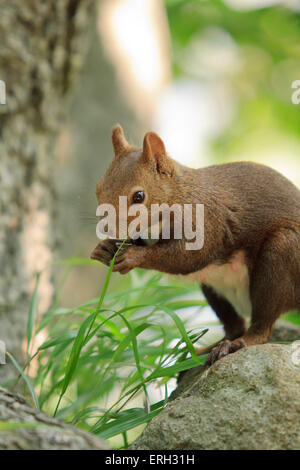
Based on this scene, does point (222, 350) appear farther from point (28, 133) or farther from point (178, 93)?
point (178, 93)

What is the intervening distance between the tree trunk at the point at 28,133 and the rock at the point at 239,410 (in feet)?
5.41

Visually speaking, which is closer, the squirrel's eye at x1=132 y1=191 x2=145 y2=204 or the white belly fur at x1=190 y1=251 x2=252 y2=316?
the squirrel's eye at x1=132 y1=191 x2=145 y2=204

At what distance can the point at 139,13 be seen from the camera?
5.65 meters

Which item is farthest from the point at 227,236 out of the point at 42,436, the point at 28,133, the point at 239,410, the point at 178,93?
the point at 178,93

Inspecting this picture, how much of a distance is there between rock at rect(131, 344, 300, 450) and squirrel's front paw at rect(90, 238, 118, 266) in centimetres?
68

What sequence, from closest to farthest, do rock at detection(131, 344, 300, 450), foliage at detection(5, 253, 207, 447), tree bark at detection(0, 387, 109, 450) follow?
tree bark at detection(0, 387, 109, 450), rock at detection(131, 344, 300, 450), foliage at detection(5, 253, 207, 447)

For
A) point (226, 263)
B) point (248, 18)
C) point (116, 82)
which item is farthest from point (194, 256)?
point (248, 18)

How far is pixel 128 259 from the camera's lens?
2.44 meters

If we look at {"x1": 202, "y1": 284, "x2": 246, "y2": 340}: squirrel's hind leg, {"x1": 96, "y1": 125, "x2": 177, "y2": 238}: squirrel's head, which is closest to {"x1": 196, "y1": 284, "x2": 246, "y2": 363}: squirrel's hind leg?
{"x1": 202, "y1": 284, "x2": 246, "y2": 340}: squirrel's hind leg

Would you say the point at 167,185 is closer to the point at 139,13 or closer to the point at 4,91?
the point at 4,91

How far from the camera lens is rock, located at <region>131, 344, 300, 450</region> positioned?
182 cm

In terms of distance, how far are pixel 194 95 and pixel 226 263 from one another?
6841 millimetres

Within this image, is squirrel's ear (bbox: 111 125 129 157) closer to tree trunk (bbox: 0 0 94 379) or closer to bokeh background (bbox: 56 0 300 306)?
bokeh background (bbox: 56 0 300 306)

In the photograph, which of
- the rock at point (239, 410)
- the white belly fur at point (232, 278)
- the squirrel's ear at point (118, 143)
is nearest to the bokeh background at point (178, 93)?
the squirrel's ear at point (118, 143)
